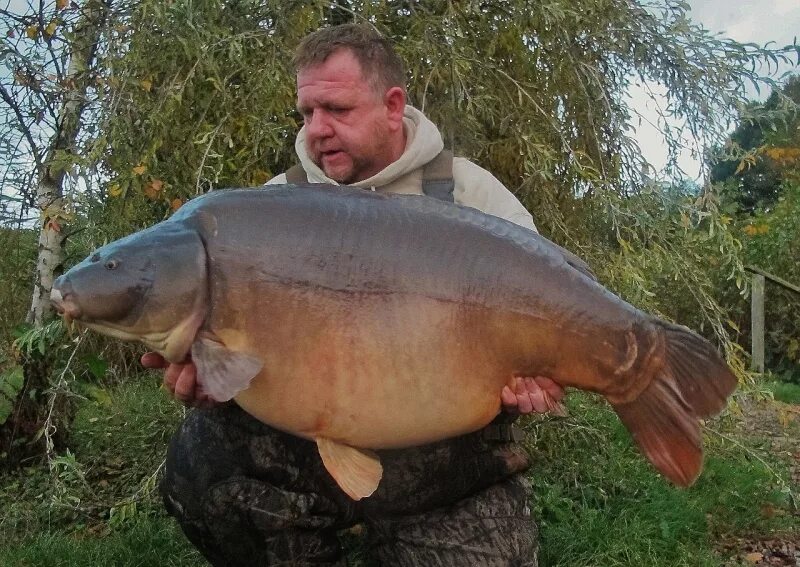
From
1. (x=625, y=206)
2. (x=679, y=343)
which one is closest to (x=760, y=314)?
(x=625, y=206)

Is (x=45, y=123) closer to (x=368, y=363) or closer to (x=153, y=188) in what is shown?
(x=153, y=188)

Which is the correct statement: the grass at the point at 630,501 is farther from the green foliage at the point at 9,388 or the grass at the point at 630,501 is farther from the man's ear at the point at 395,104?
the green foliage at the point at 9,388

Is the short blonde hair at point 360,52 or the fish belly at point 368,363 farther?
the short blonde hair at point 360,52

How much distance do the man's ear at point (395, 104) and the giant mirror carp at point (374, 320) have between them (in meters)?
0.75

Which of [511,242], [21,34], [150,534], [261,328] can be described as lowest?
[150,534]

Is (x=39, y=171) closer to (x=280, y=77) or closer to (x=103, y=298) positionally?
(x=280, y=77)

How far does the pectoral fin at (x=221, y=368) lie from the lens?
65.0 inches

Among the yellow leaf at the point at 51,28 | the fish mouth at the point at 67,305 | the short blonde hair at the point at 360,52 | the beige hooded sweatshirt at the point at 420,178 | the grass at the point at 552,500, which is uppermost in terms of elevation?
the yellow leaf at the point at 51,28

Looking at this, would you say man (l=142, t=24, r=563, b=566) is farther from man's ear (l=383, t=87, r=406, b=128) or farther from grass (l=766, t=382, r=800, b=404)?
grass (l=766, t=382, r=800, b=404)

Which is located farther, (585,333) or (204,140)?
(204,140)

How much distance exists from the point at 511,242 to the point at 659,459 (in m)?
0.55

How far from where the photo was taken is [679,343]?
6.11ft

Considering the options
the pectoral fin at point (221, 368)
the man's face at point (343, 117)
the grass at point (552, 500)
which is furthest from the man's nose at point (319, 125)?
the grass at point (552, 500)

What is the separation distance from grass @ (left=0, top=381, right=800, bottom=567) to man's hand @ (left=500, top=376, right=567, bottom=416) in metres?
1.24
